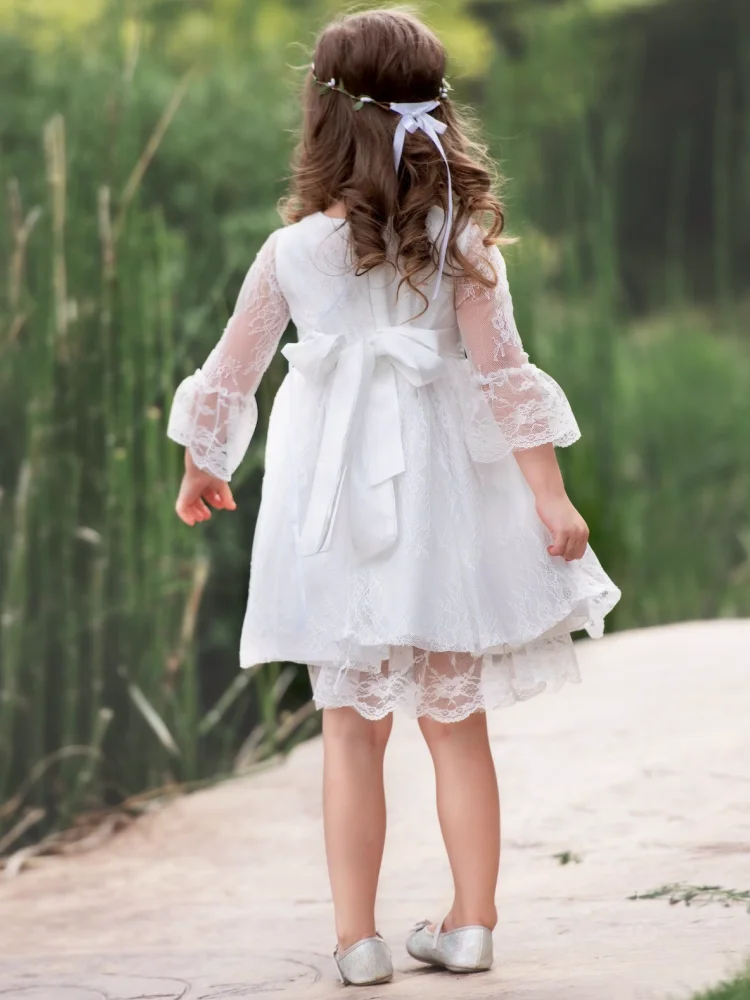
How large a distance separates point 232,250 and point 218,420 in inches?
61.8

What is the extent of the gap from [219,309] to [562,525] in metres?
1.63

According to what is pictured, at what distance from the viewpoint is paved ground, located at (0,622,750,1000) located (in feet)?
5.84

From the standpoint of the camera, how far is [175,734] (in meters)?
3.04

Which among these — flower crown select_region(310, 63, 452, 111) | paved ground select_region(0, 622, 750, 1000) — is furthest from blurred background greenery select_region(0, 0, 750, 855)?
flower crown select_region(310, 63, 452, 111)

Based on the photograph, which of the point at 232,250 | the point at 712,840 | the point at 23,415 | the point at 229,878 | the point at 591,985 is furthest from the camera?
the point at 232,250

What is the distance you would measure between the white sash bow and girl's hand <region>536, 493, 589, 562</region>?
0.56 feet

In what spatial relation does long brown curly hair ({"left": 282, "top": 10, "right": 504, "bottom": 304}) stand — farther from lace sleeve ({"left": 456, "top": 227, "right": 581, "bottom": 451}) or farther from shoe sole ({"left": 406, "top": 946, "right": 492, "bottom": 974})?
shoe sole ({"left": 406, "top": 946, "right": 492, "bottom": 974})

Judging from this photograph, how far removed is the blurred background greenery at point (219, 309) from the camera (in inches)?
114

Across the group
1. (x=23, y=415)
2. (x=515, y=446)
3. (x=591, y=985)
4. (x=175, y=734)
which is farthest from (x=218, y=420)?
(x=175, y=734)

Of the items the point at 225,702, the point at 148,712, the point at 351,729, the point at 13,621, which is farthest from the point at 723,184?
the point at 351,729

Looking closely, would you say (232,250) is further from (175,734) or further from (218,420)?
(218,420)

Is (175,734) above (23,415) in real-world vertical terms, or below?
below

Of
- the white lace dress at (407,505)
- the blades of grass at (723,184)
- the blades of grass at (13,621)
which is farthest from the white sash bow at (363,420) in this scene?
the blades of grass at (723,184)

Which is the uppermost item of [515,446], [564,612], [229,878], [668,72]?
[668,72]
